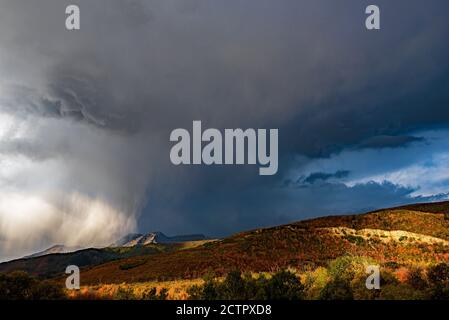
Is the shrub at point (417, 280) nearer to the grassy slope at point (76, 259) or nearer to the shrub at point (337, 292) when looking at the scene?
the shrub at point (337, 292)

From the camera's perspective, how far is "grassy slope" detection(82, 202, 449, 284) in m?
34.4

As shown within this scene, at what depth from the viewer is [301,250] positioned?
41156 millimetres

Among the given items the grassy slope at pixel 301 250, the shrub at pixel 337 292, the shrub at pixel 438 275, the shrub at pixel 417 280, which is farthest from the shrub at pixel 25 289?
the shrub at pixel 438 275

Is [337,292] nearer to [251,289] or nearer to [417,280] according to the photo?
[251,289]

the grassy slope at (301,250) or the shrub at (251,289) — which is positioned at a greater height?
the grassy slope at (301,250)

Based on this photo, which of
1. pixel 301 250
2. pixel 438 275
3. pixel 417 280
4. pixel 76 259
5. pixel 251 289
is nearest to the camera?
pixel 251 289

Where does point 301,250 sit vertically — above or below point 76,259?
above

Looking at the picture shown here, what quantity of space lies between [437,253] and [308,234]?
1349cm

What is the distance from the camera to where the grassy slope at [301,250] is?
34375 millimetres

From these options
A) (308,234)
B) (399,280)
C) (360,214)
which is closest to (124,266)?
(308,234)

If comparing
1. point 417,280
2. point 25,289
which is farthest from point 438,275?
point 25,289

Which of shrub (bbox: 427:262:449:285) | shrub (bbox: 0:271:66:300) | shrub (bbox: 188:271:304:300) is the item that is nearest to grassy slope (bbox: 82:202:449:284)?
shrub (bbox: 188:271:304:300)

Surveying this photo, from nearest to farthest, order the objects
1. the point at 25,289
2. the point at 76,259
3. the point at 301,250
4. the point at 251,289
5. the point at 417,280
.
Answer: the point at 25,289 < the point at 251,289 < the point at 417,280 < the point at 301,250 < the point at 76,259
